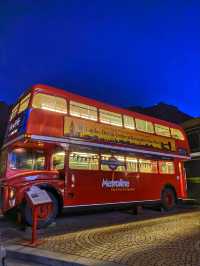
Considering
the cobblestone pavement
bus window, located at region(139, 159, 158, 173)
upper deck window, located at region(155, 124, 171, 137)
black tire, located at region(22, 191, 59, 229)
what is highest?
upper deck window, located at region(155, 124, 171, 137)

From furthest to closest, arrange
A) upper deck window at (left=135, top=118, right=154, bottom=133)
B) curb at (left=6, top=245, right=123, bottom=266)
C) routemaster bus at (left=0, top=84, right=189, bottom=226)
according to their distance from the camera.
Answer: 1. upper deck window at (left=135, top=118, right=154, bottom=133)
2. routemaster bus at (left=0, top=84, right=189, bottom=226)
3. curb at (left=6, top=245, right=123, bottom=266)

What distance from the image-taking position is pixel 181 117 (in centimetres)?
8462

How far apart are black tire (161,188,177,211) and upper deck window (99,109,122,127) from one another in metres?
4.58

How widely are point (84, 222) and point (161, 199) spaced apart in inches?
200

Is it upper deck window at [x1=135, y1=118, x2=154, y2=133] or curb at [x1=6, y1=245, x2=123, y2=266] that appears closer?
curb at [x1=6, y1=245, x2=123, y2=266]

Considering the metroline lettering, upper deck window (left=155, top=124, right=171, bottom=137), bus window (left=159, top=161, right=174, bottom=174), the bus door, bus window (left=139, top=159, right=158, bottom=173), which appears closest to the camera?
the metroline lettering

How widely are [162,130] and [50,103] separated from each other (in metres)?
6.92

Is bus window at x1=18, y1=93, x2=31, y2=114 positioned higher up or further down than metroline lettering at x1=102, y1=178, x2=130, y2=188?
higher up

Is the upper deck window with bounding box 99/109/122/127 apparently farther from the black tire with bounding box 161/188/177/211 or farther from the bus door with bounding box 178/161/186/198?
the bus door with bounding box 178/161/186/198

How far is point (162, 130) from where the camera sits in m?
14.1

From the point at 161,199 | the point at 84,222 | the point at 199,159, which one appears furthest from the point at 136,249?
the point at 199,159

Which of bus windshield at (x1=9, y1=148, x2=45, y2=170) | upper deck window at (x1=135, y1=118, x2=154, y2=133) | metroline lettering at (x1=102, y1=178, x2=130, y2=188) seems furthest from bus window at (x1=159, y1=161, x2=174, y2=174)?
bus windshield at (x1=9, y1=148, x2=45, y2=170)

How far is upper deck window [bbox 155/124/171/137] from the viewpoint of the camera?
13.8m

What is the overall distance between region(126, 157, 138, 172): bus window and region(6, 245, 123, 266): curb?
6689 millimetres
